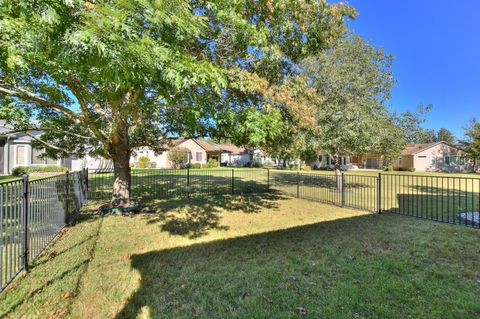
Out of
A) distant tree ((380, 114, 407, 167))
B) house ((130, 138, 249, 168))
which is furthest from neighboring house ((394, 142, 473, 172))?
house ((130, 138, 249, 168))

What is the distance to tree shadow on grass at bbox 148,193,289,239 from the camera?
6.39 meters

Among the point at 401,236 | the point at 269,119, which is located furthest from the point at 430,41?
the point at 269,119

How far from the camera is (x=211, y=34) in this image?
5.53 m

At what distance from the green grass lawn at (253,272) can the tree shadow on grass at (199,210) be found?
0.10 metres

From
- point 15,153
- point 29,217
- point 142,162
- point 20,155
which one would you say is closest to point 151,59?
point 29,217

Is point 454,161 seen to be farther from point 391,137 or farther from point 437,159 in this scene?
point 391,137

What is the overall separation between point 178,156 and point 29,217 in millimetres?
25099

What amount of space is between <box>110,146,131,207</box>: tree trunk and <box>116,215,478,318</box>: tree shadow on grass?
403 cm

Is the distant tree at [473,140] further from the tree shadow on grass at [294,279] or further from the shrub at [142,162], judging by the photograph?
the shrub at [142,162]

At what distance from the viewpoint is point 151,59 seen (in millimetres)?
3027

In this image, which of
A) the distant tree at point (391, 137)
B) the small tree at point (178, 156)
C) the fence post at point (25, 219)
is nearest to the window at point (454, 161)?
the distant tree at point (391, 137)

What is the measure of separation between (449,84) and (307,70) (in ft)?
95.1

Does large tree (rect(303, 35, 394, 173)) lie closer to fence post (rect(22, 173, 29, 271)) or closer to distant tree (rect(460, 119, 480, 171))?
fence post (rect(22, 173, 29, 271))

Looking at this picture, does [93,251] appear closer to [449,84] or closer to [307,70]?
[307,70]
